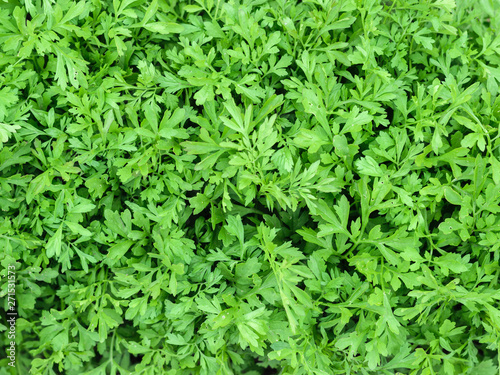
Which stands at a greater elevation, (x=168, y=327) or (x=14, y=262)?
(x=14, y=262)

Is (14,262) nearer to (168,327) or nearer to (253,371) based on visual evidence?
(168,327)

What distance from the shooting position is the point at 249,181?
1.39 meters

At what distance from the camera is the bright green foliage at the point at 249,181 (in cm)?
144

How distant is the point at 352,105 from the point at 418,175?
14.1 inches

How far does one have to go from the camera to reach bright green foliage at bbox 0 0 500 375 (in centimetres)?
144

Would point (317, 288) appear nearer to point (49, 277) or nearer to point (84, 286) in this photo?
point (84, 286)

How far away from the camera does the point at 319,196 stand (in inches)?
59.5

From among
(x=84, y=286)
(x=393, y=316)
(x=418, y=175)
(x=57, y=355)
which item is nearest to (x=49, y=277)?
(x=84, y=286)

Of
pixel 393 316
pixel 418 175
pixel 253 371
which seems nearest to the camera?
pixel 393 316

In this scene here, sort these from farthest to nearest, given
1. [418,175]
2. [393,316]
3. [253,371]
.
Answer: [253,371] < [418,175] < [393,316]

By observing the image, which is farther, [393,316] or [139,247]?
[139,247]

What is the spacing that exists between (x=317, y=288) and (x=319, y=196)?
33 centimetres

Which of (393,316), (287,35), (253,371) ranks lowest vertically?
(253,371)

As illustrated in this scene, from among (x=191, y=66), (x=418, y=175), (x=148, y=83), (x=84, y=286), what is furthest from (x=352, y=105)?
(x=84, y=286)
